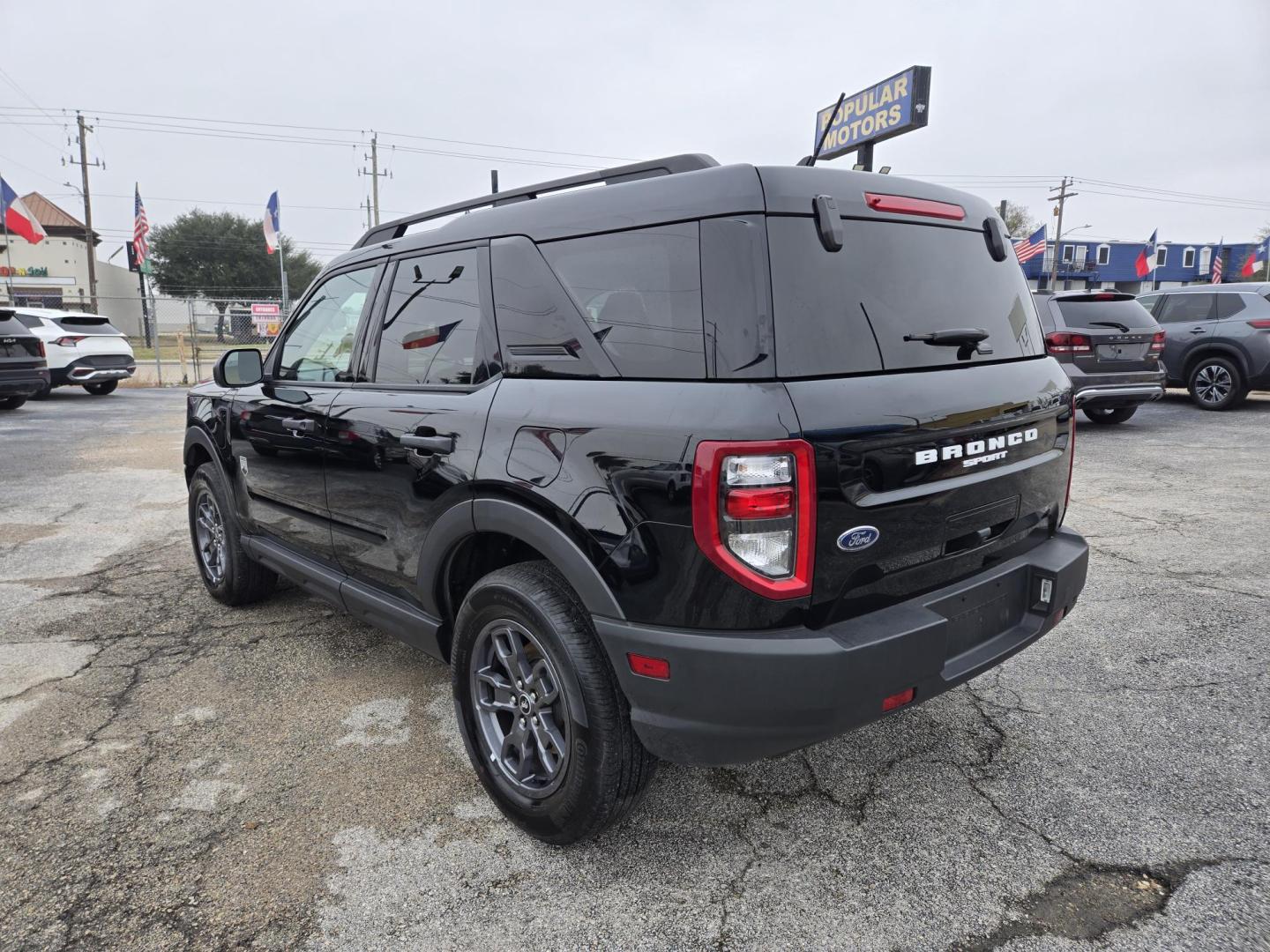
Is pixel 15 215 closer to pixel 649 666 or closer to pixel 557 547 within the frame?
pixel 557 547

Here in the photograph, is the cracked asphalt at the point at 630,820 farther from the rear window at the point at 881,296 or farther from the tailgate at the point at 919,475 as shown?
the rear window at the point at 881,296

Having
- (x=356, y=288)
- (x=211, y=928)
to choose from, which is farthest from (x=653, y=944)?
(x=356, y=288)

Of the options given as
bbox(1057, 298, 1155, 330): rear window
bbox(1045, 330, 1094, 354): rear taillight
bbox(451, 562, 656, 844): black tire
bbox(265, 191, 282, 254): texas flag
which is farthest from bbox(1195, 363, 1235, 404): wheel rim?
bbox(265, 191, 282, 254): texas flag

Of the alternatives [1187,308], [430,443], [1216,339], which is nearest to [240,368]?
[430,443]

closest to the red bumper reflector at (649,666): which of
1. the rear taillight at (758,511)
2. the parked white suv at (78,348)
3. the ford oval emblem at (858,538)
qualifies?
the rear taillight at (758,511)

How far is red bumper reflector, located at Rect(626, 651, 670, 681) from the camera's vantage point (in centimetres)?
197

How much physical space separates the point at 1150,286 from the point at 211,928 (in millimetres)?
64919

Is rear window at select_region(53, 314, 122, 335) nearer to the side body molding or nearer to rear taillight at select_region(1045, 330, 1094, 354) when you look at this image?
rear taillight at select_region(1045, 330, 1094, 354)

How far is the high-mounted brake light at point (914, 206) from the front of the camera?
88.3 inches

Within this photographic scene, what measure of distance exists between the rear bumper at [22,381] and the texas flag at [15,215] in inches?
490

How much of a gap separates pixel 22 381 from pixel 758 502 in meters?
14.3

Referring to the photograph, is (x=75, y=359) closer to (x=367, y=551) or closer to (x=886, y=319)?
(x=367, y=551)

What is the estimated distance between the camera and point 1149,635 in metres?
3.80

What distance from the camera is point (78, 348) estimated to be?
592 inches
